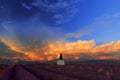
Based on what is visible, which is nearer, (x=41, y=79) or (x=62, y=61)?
(x=41, y=79)

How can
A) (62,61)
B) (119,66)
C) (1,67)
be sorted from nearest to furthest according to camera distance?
(1,67) → (119,66) → (62,61)

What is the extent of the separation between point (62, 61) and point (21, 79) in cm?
2216

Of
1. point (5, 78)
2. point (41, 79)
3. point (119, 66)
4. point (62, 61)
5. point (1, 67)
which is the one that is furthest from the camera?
→ point (62, 61)

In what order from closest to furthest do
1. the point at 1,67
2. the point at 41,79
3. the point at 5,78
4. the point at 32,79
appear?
the point at 32,79 → the point at 41,79 → the point at 5,78 → the point at 1,67

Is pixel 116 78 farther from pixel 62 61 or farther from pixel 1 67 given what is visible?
pixel 62 61

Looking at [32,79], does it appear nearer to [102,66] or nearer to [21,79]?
[21,79]

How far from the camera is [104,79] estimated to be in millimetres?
18922

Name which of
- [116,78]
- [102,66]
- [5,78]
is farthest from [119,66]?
[5,78]

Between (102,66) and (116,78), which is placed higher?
(102,66)

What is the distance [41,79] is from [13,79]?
2102mm

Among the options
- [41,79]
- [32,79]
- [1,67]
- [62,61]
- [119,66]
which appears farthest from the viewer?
[62,61]

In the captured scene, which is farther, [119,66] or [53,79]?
[119,66]

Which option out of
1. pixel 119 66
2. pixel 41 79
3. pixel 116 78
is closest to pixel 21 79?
pixel 41 79

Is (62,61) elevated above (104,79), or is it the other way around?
(62,61)
